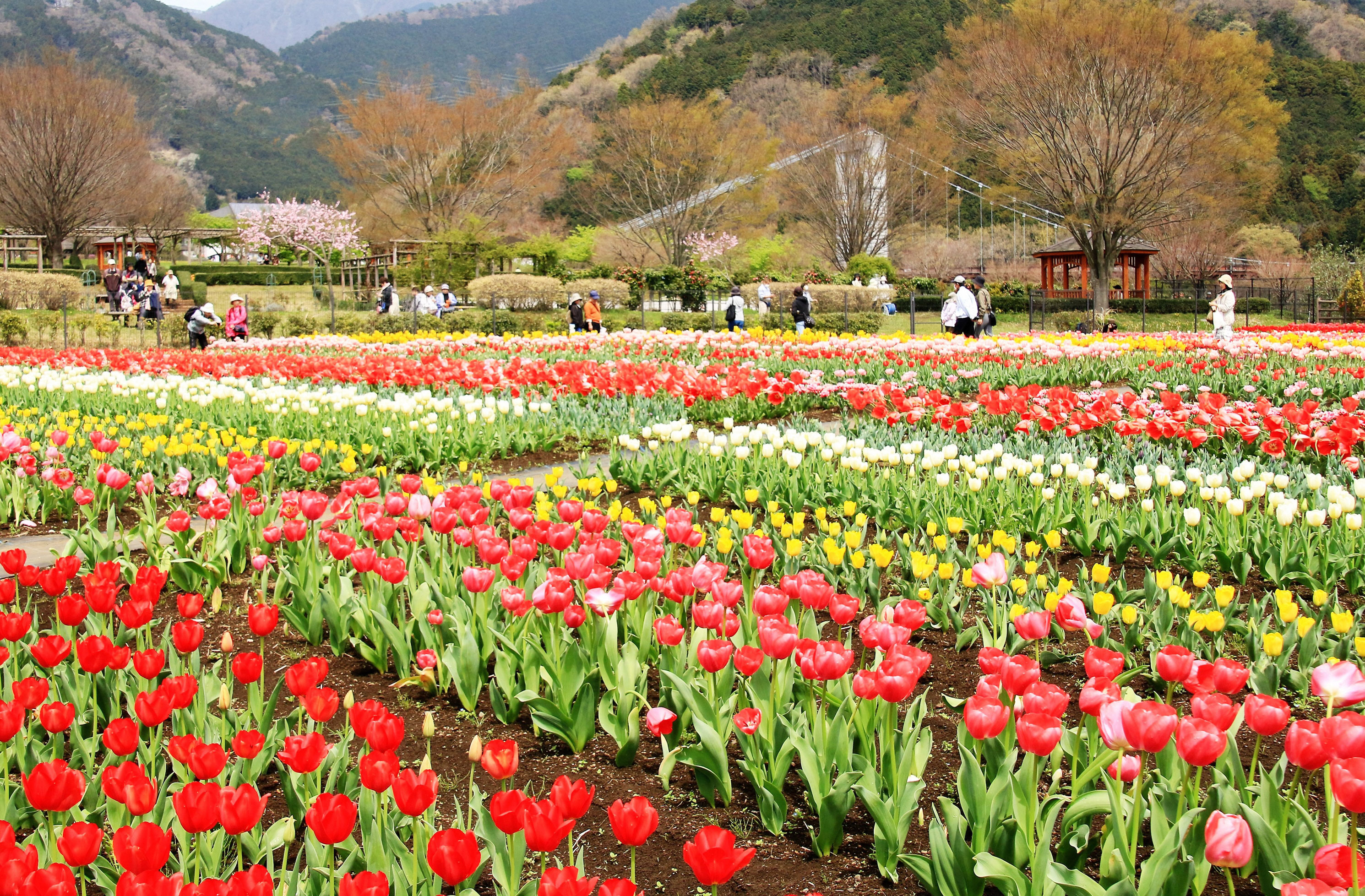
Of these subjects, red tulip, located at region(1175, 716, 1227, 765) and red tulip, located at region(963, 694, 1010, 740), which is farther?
red tulip, located at region(963, 694, 1010, 740)

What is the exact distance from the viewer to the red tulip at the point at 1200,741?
1.61 meters

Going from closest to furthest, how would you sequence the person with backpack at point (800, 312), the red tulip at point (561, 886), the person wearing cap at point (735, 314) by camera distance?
the red tulip at point (561, 886), the person with backpack at point (800, 312), the person wearing cap at point (735, 314)

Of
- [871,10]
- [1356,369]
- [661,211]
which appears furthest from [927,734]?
[871,10]

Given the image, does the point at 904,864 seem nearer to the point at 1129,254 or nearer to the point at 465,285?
the point at 465,285

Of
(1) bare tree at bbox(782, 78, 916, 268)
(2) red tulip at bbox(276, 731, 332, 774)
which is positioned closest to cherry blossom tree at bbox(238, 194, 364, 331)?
(1) bare tree at bbox(782, 78, 916, 268)

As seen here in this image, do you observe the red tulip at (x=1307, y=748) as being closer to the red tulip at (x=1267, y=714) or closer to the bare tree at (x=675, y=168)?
the red tulip at (x=1267, y=714)

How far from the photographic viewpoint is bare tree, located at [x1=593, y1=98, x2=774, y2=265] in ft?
133

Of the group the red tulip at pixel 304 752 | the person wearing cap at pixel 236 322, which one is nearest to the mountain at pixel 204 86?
the person wearing cap at pixel 236 322

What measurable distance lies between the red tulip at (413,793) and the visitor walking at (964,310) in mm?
15089

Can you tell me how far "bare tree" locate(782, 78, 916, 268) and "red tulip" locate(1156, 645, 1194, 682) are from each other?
42.8m

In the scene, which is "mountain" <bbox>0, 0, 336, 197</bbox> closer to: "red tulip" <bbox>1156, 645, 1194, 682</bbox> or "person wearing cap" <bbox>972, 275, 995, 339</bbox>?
"person wearing cap" <bbox>972, 275, 995, 339</bbox>

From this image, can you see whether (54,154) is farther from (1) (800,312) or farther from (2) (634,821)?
(2) (634,821)

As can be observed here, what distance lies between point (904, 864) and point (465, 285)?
31753 millimetres

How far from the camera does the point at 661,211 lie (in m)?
41.9
